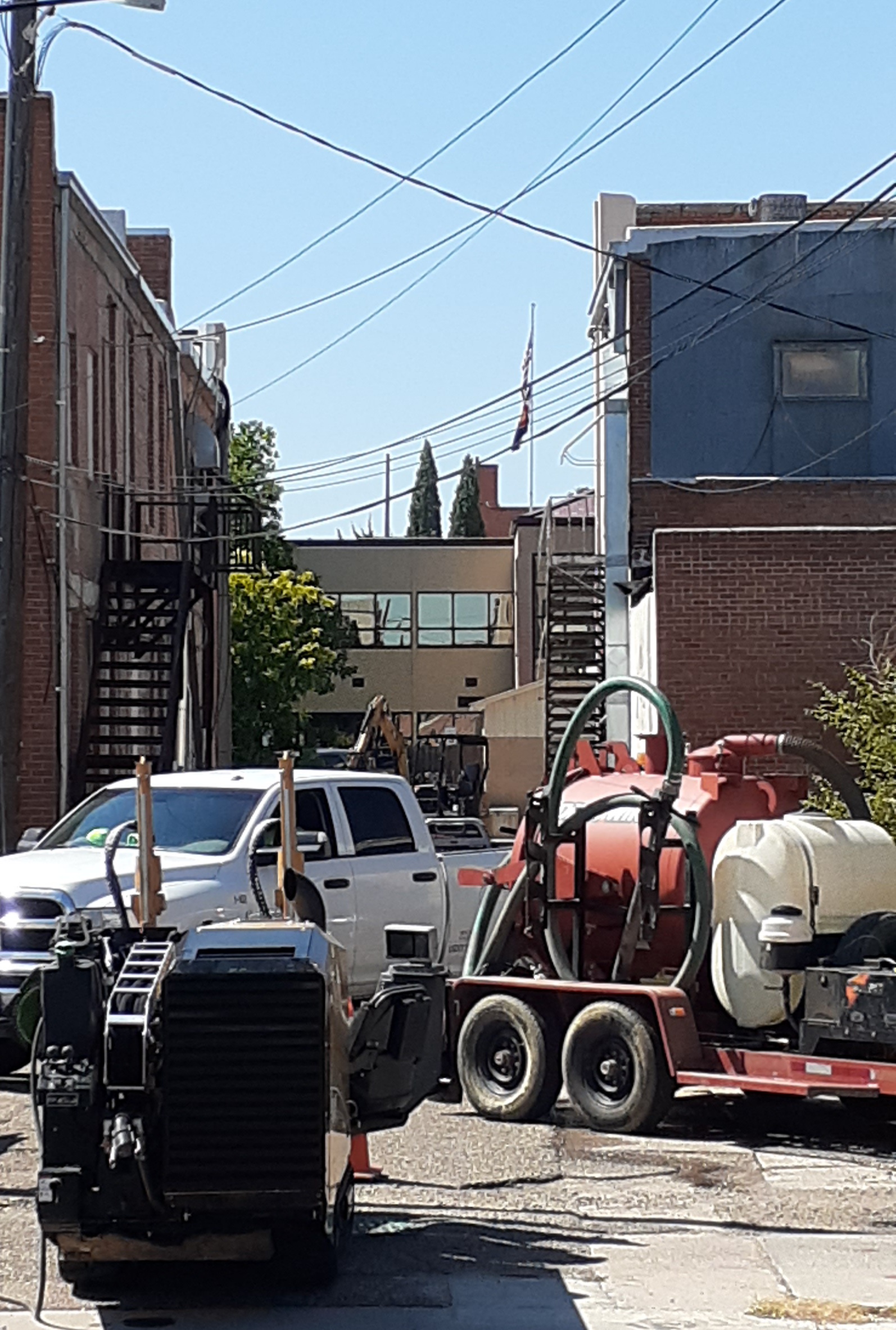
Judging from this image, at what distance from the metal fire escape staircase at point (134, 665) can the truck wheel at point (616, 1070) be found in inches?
525

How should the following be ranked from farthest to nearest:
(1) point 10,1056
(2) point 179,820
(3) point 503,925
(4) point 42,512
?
1. (4) point 42,512
2. (2) point 179,820
3. (3) point 503,925
4. (1) point 10,1056

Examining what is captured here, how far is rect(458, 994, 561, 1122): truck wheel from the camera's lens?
11586mm

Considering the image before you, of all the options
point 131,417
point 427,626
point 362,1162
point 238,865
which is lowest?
point 362,1162

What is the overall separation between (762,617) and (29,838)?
8351 millimetres

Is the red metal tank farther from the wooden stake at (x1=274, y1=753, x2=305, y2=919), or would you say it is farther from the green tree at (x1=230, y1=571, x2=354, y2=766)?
the green tree at (x1=230, y1=571, x2=354, y2=766)

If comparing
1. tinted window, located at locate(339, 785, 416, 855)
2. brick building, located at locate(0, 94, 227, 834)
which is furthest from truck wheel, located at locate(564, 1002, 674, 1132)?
brick building, located at locate(0, 94, 227, 834)

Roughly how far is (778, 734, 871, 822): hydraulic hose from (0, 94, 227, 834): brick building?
8.86 metres

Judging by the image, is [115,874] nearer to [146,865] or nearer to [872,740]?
[146,865]

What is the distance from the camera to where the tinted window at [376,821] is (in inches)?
570

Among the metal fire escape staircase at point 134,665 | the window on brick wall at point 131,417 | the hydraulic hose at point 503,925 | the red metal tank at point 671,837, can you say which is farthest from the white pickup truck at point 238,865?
the window on brick wall at point 131,417

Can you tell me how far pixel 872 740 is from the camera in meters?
17.1

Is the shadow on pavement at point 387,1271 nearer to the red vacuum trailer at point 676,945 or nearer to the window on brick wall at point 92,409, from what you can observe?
the red vacuum trailer at point 676,945

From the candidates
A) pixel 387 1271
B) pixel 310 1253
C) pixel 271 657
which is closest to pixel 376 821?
pixel 387 1271

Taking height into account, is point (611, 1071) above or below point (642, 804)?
below
